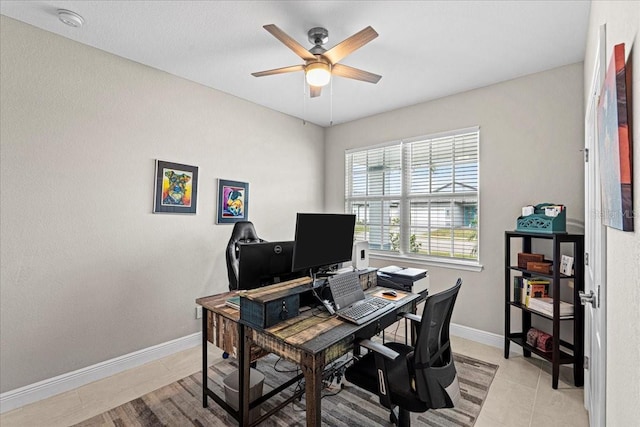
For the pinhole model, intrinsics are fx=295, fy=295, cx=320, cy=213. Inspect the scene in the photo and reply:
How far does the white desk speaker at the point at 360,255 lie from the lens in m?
2.78

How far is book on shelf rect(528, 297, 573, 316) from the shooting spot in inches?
97.2

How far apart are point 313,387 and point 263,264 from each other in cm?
84

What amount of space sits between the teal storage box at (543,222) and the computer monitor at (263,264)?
2.14 m

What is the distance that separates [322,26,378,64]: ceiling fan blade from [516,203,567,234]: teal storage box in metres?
2.08

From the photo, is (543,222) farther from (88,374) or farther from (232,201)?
(88,374)

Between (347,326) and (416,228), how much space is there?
250cm

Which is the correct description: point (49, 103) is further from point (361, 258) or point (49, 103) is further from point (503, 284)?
point (503, 284)

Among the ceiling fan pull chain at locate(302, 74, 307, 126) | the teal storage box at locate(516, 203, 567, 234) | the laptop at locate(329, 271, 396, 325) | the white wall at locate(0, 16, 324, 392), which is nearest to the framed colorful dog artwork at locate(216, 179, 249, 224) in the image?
the white wall at locate(0, 16, 324, 392)

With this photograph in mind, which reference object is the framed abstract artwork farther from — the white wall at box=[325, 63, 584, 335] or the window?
the window

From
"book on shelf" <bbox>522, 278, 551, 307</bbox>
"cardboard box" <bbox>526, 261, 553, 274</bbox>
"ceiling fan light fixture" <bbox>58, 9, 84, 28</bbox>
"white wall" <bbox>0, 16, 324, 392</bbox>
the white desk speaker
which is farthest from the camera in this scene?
the white desk speaker

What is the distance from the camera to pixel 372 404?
2195mm

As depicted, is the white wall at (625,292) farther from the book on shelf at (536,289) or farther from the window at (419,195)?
the window at (419,195)

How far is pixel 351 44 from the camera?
6.46 ft

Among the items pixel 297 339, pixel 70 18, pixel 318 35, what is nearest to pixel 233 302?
pixel 297 339
